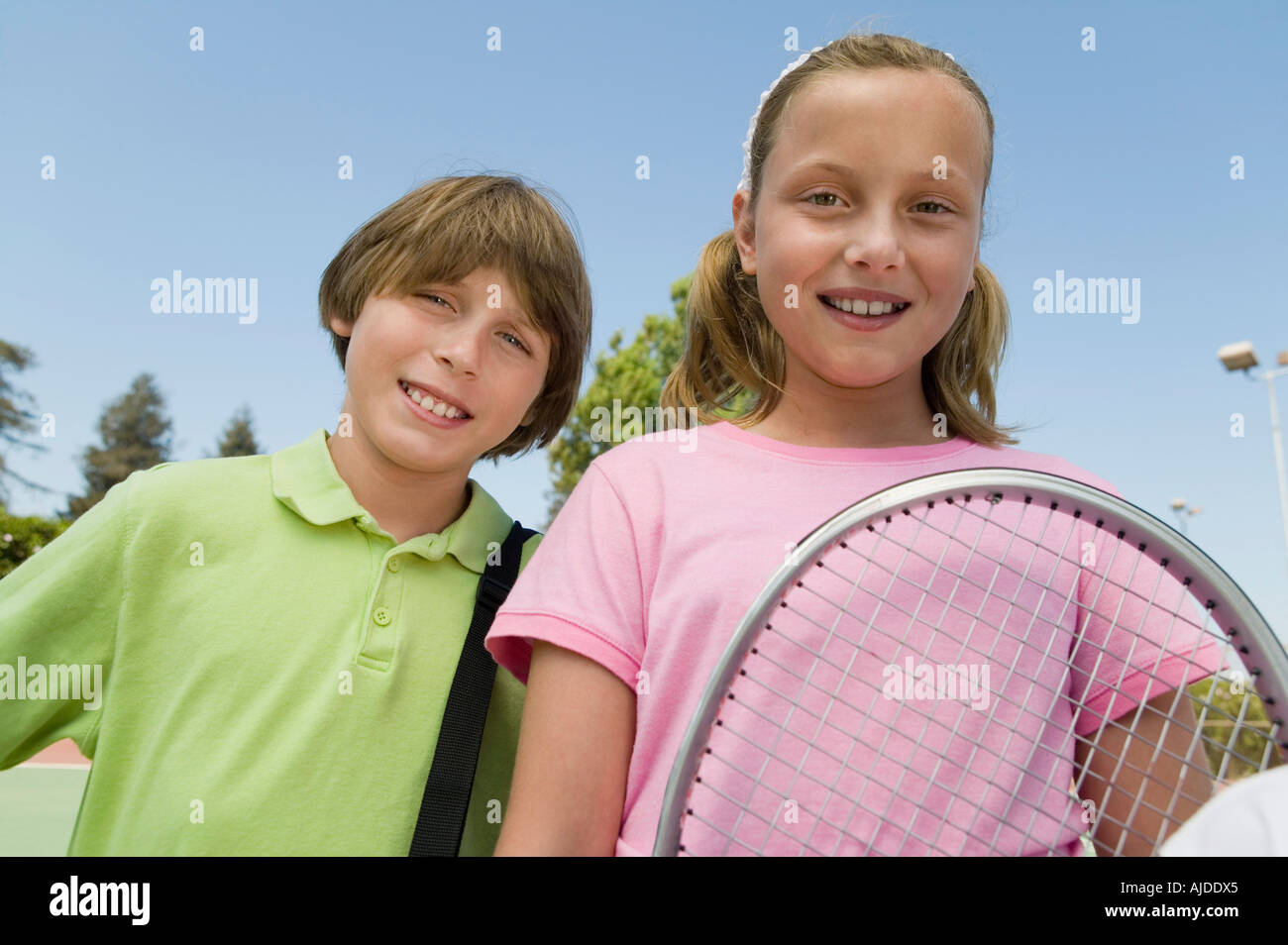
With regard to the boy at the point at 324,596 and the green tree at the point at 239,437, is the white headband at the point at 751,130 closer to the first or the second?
the boy at the point at 324,596

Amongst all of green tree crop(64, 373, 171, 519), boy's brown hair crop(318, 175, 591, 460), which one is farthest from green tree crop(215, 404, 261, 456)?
boy's brown hair crop(318, 175, 591, 460)

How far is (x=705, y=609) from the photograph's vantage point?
1.80 metres

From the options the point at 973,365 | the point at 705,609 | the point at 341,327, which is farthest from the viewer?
the point at 341,327

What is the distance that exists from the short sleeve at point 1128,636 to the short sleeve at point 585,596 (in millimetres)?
747

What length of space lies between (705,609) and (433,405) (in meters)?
0.83

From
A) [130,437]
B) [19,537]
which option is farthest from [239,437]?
Answer: [19,537]

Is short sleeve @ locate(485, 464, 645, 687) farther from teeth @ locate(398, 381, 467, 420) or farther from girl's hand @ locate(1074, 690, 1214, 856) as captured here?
girl's hand @ locate(1074, 690, 1214, 856)

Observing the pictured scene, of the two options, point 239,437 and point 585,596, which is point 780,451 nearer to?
point 585,596

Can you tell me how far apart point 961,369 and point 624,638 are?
1049 millimetres

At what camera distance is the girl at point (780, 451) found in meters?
1.78

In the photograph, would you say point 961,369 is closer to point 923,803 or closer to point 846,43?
point 846,43

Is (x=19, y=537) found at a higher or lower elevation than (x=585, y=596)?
lower

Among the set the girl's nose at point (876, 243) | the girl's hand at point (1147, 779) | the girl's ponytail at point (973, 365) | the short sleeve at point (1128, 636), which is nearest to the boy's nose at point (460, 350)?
the girl's nose at point (876, 243)
